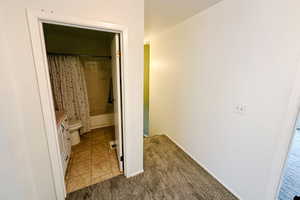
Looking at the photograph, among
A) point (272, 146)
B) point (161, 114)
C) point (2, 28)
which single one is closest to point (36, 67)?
point (2, 28)

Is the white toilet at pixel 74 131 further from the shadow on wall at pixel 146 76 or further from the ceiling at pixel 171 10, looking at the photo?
the ceiling at pixel 171 10

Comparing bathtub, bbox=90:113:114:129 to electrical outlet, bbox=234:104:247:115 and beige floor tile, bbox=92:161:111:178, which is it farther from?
electrical outlet, bbox=234:104:247:115

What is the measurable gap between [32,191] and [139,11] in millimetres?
2212

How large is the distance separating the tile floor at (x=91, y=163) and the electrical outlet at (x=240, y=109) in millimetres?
1856

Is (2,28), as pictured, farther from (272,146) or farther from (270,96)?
(272,146)

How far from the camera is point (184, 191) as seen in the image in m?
1.68

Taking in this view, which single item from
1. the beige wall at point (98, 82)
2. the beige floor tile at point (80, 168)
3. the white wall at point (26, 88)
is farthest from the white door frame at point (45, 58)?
the beige wall at point (98, 82)

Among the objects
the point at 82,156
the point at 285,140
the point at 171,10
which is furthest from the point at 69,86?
the point at 285,140

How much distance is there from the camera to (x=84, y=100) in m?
3.12

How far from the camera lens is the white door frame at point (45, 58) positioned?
3.64ft

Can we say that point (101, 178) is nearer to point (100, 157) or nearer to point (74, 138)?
point (100, 157)

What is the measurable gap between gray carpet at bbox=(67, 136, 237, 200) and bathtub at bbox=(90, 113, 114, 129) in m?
1.95

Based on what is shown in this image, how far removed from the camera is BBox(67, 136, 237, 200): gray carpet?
1.61m

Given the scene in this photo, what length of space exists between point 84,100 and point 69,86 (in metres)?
0.45
